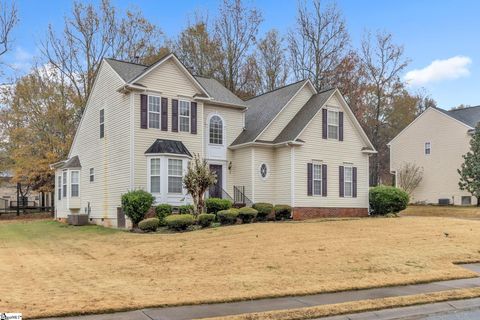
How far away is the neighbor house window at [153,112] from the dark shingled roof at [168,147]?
81 centimetres

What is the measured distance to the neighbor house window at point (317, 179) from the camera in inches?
995

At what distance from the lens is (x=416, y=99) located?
185 feet

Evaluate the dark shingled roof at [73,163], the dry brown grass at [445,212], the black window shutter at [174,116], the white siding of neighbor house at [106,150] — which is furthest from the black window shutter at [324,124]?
the dark shingled roof at [73,163]

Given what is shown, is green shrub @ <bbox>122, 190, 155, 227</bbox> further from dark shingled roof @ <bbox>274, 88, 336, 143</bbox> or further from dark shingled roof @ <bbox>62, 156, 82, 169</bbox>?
dark shingled roof @ <bbox>274, 88, 336, 143</bbox>

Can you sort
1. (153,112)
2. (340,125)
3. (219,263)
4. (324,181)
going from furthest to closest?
(340,125) → (324,181) → (153,112) → (219,263)

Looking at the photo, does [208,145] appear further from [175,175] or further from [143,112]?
[143,112]

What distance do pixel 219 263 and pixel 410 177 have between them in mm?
32139

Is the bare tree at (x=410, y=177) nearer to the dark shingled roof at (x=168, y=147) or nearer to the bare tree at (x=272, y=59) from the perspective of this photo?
Answer: the bare tree at (x=272, y=59)

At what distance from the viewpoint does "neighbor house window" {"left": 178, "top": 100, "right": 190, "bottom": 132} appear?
929 inches

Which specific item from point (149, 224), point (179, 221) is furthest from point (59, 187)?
point (179, 221)

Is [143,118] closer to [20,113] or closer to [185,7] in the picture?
[20,113]

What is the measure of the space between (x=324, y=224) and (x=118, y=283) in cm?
1183

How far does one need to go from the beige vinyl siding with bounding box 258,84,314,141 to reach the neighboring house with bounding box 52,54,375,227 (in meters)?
0.06

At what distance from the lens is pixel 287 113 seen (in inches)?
1049
